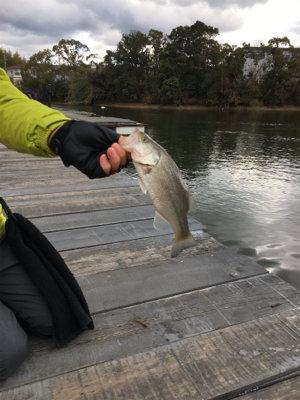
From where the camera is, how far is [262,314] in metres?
2.10

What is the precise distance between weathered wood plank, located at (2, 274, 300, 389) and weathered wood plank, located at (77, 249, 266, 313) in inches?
3.4

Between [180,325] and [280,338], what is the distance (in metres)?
0.60

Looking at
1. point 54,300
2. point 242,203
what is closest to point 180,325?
point 54,300

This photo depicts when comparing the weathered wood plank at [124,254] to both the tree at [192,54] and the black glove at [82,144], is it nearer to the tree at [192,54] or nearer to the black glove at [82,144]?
the black glove at [82,144]

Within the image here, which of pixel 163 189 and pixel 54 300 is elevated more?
pixel 163 189

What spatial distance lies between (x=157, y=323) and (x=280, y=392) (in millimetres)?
757

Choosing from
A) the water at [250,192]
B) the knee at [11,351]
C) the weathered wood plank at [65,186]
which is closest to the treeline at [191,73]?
the water at [250,192]

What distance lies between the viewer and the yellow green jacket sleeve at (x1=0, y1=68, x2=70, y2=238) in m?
1.61

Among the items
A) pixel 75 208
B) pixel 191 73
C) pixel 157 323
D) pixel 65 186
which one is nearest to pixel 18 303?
pixel 157 323

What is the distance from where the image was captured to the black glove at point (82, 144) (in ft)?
5.09

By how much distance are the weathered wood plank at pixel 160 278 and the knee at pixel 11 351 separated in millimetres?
515

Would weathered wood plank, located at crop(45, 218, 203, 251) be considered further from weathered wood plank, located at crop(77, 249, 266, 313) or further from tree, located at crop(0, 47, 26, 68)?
tree, located at crop(0, 47, 26, 68)

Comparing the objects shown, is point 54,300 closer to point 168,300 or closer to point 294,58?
point 168,300

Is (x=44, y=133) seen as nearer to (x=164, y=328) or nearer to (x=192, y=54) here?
(x=164, y=328)
